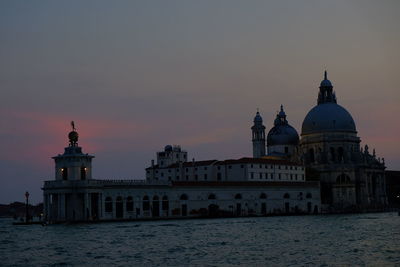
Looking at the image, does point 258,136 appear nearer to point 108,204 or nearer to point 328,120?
point 328,120

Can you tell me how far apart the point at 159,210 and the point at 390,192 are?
7065cm

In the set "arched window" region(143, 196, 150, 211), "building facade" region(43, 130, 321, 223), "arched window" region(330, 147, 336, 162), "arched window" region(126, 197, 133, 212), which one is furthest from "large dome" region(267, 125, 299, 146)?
"arched window" region(126, 197, 133, 212)

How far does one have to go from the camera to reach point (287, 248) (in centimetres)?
4581

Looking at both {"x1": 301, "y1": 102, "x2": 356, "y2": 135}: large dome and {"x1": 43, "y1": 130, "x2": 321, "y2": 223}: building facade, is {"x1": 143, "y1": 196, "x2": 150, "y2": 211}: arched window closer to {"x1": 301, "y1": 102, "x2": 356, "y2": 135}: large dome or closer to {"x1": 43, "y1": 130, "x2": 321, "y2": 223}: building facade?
{"x1": 43, "y1": 130, "x2": 321, "y2": 223}: building facade

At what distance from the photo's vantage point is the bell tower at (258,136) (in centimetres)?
14693

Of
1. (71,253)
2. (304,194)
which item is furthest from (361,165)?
(71,253)

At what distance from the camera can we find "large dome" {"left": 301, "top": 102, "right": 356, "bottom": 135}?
134 m

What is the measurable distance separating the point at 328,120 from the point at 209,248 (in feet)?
297

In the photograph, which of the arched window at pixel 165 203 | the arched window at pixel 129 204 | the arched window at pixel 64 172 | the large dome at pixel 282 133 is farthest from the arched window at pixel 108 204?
the large dome at pixel 282 133

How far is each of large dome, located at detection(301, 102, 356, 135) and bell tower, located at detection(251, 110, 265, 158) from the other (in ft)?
38.6

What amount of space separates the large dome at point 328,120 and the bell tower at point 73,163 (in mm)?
57848

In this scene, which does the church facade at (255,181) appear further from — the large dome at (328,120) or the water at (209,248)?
the water at (209,248)

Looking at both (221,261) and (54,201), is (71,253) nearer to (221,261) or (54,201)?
(221,261)

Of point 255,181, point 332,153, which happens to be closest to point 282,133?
point 332,153
